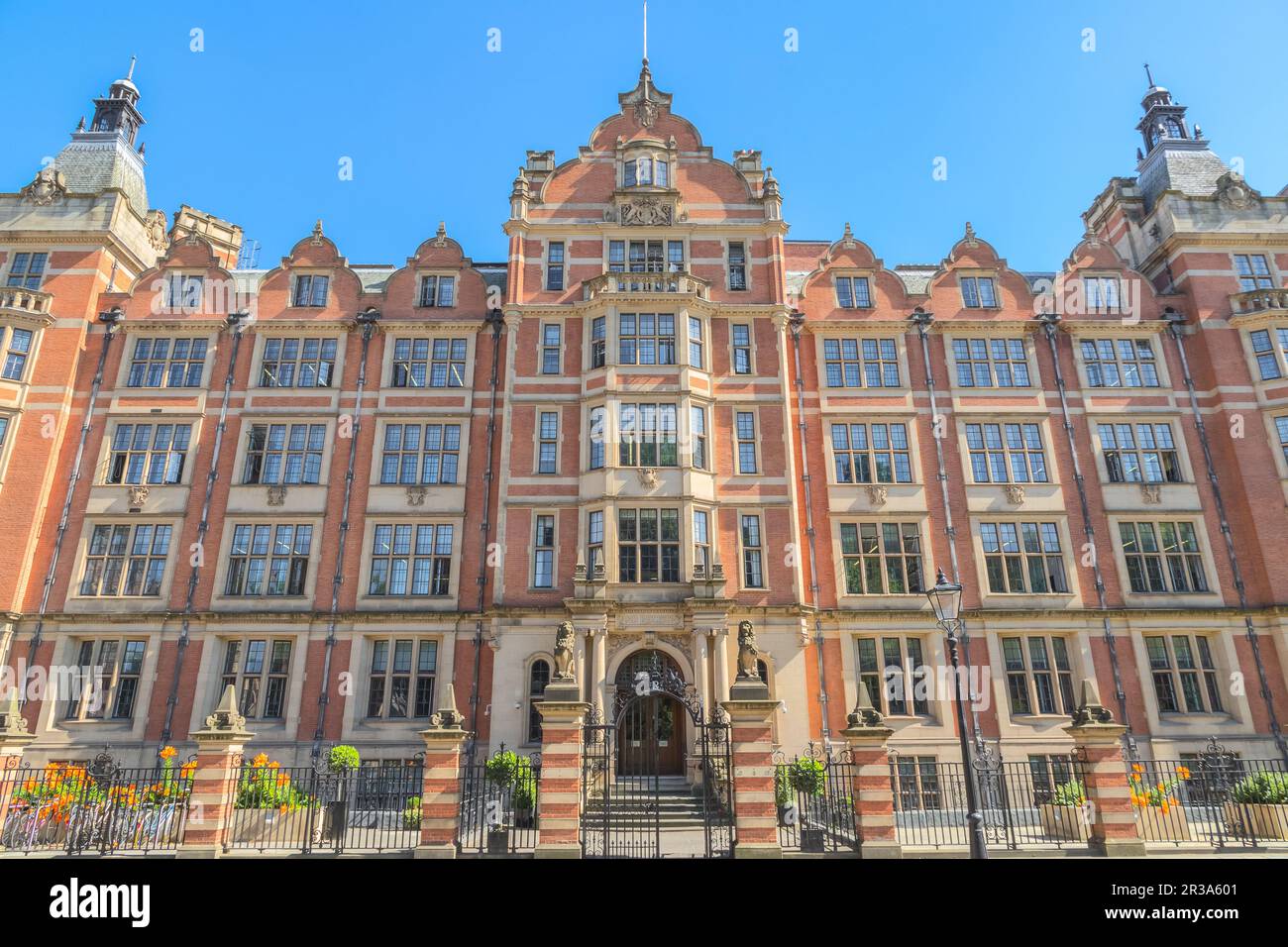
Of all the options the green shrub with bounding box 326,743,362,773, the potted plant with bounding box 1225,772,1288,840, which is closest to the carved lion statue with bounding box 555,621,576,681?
the green shrub with bounding box 326,743,362,773

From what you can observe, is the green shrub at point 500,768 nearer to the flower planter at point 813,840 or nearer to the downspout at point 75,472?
the flower planter at point 813,840

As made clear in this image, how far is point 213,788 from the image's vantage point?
48.3 ft

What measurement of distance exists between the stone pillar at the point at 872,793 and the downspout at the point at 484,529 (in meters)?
13.1

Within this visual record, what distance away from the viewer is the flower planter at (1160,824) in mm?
16516

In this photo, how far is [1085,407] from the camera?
28953 mm

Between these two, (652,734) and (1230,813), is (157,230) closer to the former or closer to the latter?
(652,734)

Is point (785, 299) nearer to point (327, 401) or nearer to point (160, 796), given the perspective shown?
point (327, 401)

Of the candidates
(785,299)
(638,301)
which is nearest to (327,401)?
(638,301)

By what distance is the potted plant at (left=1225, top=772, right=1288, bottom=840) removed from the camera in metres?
17.1

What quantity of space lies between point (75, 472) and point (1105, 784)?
33.1 meters

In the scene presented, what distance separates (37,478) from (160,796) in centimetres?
1543

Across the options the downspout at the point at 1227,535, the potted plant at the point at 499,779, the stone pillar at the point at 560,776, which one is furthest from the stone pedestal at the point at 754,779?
the downspout at the point at 1227,535
